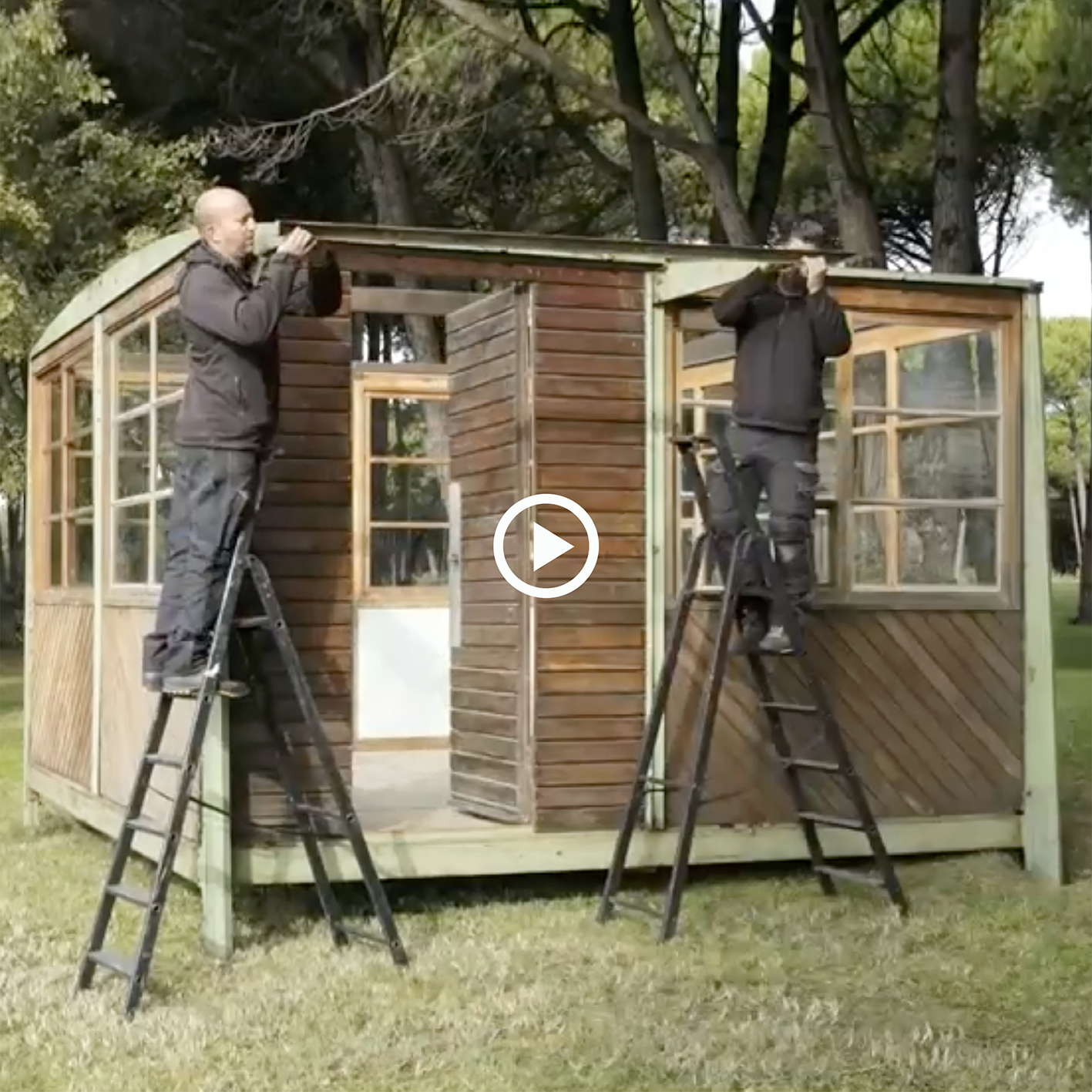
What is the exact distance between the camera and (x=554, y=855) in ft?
22.1

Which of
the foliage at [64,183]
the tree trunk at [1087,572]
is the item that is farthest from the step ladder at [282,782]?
the tree trunk at [1087,572]

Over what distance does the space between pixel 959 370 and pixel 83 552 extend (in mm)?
3760

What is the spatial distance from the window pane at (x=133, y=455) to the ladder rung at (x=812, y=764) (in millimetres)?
2527

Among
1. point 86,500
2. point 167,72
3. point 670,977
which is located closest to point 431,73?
point 167,72

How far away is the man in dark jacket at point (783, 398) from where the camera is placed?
6.52 meters

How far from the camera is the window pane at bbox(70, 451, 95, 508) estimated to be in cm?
815

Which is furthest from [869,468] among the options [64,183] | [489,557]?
[64,183]

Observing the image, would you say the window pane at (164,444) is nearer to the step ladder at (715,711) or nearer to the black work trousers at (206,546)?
the black work trousers at (206,546)

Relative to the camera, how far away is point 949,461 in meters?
7.32

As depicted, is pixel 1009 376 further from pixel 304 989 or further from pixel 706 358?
pixel 304 989

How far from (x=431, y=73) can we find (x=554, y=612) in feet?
34.5

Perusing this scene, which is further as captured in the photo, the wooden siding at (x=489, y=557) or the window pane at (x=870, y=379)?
the window pane at (x=870, y=379)

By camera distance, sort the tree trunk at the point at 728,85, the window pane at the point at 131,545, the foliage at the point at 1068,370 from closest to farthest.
Result: the window pane at the point at 131,545
the tree trunk at the point at 728,85
the foliage at the point at 1068,370

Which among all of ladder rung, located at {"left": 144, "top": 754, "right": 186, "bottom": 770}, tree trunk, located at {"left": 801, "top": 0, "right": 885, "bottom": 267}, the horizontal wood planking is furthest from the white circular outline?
tree trunk, located at {"left": 801, "top": 0, "right": 885, "bottom": 267}
